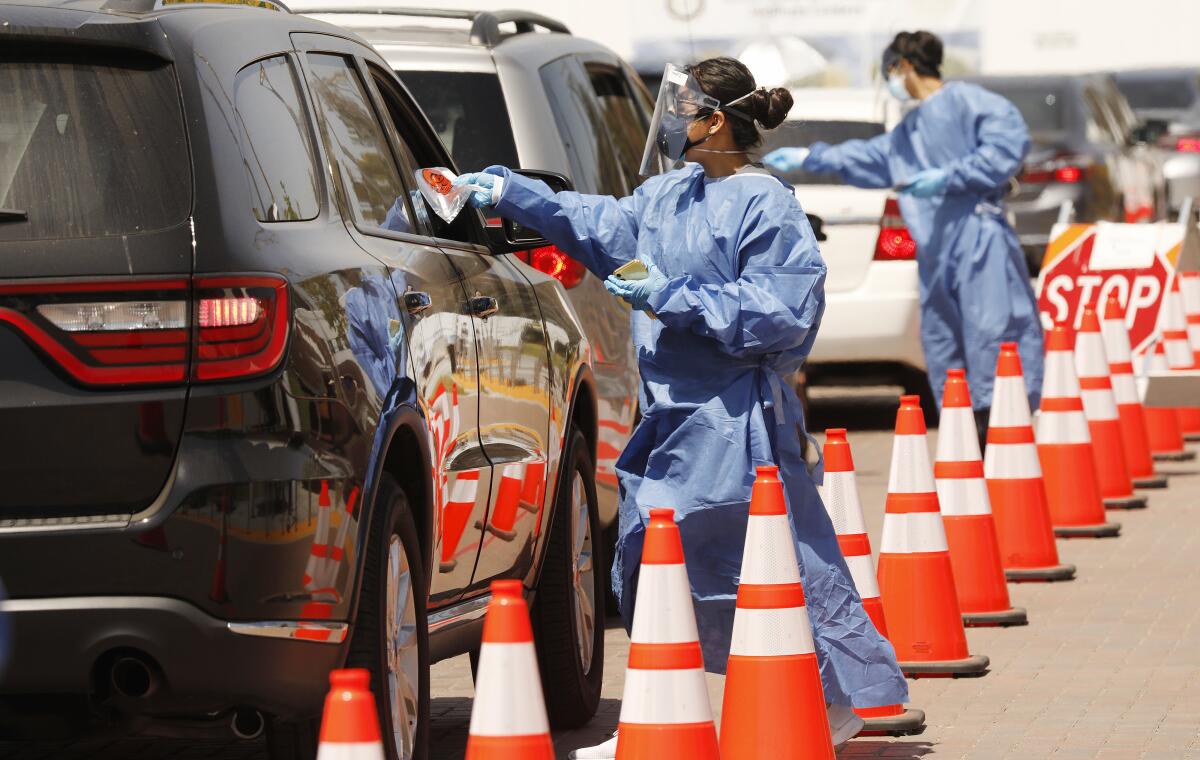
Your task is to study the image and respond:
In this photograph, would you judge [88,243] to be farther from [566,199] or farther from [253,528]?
[566,199]

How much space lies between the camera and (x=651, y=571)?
16.8 feet

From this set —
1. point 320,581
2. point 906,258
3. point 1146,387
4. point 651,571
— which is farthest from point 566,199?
point 906,258

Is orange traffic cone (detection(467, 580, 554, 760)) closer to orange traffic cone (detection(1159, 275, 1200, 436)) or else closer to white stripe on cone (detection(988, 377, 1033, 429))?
white stripe on cone (detection(988, 377, 1033, 429))

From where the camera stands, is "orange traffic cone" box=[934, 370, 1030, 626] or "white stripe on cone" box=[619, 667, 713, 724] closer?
"white stripe on cone" box=[619, 667, 713, 724]

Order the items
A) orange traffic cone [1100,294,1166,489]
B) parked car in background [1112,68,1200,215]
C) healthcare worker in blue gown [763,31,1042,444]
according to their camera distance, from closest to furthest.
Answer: healthcare worker in blue gown [763,31,1042,444]
orange traffic cone [1100,294,1166,489]
parked car in background [1112,68,1200,215]

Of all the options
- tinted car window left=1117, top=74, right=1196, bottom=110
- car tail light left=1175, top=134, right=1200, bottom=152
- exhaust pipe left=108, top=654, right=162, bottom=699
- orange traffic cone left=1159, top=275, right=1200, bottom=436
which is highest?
exhaust pipe left=108, top=654, right=162, bottom=699

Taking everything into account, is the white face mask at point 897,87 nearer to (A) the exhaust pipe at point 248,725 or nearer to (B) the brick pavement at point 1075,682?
(B) the brick pavement at point 1075,682

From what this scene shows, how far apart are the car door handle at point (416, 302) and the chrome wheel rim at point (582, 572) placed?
136 centimetres

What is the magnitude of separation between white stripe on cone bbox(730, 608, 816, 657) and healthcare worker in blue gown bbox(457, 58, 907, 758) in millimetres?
352

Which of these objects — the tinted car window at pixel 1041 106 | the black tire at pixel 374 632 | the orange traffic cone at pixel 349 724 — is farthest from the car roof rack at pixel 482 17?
the tinted car window at pixel 1041 106

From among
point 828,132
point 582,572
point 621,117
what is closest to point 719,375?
point 582,572

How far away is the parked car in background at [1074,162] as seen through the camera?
19.3 m

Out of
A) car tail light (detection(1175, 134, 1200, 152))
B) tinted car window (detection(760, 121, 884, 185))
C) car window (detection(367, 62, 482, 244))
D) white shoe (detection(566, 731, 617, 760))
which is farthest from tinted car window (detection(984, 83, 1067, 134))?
white shoe (detection(566, 731, 617, 760))

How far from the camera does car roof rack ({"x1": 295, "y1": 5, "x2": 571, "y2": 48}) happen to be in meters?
8.48
